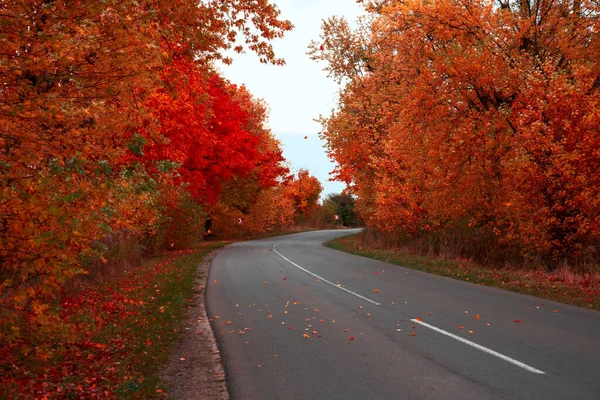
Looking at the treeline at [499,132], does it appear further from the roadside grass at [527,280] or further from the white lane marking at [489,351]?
the white lane marking at [489,351]

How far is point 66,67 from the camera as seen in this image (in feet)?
17.9

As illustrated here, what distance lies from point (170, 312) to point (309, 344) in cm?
365

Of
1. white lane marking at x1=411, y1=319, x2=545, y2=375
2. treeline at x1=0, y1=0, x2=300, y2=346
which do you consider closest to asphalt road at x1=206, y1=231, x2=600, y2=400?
white lane marking at x1=411, y1=319, x2=545, y2=375

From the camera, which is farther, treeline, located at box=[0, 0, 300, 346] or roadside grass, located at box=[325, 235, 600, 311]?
roadside grass, located at box=[325, 235, 600, 311]

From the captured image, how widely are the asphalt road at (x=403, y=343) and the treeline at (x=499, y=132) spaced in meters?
3.83

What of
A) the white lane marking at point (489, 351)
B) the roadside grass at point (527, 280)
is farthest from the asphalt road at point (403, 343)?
the roadside grass at point (527, 280)

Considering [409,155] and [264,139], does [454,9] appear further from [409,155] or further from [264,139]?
[264,139]

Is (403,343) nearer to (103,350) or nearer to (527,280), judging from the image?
(103,350)

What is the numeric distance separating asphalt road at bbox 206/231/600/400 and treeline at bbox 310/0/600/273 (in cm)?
383

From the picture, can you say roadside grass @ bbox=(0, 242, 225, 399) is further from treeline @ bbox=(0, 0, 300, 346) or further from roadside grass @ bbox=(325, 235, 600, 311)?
roadside grass @ bbox=(325, 235, 600, 311)

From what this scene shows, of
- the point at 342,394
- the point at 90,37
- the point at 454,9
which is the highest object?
the point at 454,9

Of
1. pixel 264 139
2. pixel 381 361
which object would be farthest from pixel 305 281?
pixel 264 139

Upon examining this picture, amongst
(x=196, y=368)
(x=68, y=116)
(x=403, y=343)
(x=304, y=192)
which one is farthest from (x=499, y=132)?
(x=304, y=192)

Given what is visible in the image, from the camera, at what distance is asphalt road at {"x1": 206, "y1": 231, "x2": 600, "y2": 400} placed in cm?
544
